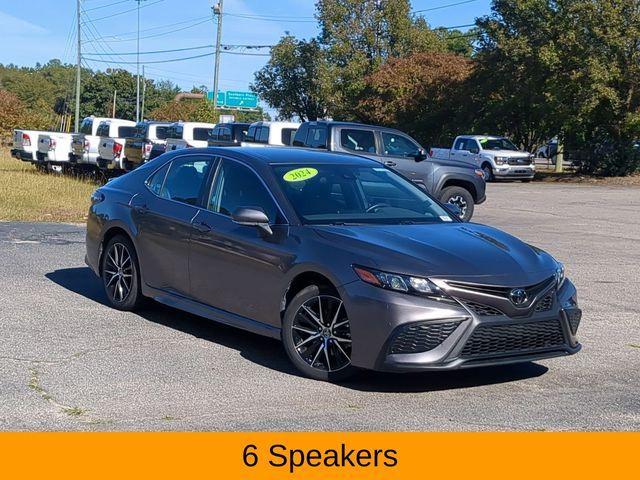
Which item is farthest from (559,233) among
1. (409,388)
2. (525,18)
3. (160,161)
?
(525,18)

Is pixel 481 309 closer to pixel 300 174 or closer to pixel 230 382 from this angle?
pixel 230 382

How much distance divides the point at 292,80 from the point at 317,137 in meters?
55.0

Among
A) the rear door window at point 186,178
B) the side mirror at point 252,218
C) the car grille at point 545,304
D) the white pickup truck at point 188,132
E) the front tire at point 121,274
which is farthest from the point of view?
the white pickup truck at point 188,132

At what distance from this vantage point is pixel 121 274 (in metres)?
8.91

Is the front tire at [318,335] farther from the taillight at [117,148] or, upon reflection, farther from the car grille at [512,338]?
the taillight at [117,148]

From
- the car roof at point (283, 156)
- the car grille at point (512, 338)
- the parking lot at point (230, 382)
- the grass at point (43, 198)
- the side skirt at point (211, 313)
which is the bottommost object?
the grass at point (43, 198)

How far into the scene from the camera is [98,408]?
19.4 feet

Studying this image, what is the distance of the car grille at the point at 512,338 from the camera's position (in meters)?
6.21

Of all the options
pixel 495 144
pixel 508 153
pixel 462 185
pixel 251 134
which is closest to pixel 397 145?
pixel 462 185

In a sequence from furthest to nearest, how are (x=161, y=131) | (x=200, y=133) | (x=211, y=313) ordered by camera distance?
1. (x=200, y=133)
2. (x=161, y=131)
3. (x=211, y=313)

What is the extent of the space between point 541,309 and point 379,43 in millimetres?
57778

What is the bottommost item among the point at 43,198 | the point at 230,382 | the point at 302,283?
the point at 43,198

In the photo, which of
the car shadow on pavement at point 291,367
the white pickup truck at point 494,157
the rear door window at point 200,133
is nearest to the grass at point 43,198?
the rear door window at point 200,133

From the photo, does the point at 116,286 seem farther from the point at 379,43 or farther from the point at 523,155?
the point at 379,43
